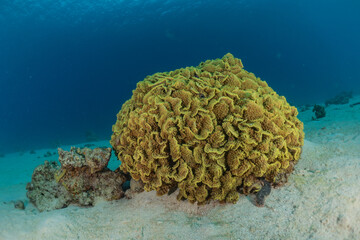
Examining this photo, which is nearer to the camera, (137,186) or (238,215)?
(238,215)

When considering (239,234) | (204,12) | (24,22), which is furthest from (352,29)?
(239,234)

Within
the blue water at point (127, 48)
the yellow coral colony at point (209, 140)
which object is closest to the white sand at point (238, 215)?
the yellow coral colony at point (209, 140)

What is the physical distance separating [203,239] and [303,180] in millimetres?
2210

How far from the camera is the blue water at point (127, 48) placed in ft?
141

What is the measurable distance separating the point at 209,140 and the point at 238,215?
1.37 metres

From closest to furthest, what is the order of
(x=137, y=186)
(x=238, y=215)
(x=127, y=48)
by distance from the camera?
(x=238, y=215) < (x=137, y=186) < (x=127, y=48)

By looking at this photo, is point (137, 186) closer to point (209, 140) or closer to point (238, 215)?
point (209, 140)

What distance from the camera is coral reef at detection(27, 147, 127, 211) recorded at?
4633mm

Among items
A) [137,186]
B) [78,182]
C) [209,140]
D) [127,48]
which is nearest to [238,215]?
[209,140]

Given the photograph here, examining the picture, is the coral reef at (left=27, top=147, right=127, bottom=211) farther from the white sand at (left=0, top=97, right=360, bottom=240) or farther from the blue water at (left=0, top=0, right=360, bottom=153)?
the blue water at (left=0, top=0, right=360, bottom=153)

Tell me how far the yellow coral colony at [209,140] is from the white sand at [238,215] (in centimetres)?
31

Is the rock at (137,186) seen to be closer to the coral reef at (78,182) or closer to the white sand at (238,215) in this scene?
the white sand at (238,215)

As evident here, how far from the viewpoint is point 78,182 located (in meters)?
4.68

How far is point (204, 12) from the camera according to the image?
183 ft
